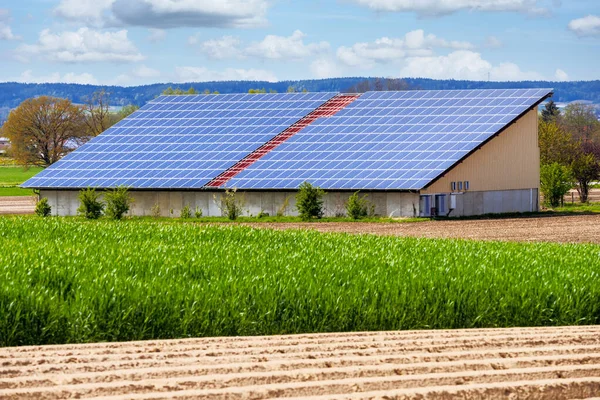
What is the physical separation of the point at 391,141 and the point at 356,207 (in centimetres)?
787

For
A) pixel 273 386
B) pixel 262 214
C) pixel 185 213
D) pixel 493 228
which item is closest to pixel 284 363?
pixel 273 386

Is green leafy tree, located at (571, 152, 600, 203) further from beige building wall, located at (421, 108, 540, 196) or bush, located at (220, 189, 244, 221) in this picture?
bush, located at (220, 189, 244, 221)

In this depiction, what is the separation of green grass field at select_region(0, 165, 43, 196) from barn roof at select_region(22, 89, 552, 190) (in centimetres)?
3387

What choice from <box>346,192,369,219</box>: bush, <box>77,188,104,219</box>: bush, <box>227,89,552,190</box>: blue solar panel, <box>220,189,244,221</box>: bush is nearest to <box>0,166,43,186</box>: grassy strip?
<box>77,188,104,219</box>: bush

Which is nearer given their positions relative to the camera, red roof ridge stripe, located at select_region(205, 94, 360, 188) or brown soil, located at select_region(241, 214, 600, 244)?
brown soil, located at select_region(241, 214, 600, 244)

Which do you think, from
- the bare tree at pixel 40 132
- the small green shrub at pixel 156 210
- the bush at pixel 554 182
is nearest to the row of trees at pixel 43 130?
the bare tree at pixel 40 132

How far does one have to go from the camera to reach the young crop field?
47.6 ft

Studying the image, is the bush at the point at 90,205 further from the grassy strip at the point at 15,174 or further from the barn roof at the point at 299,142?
the grassy strip at the point at 15,174

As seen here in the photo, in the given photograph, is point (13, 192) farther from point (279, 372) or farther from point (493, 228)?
point (279, 372)

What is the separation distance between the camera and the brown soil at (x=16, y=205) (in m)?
70.2

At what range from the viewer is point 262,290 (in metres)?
16.0

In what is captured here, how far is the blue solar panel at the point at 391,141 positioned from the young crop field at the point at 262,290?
3517 centimetres

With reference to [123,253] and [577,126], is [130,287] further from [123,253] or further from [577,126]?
[577,126]

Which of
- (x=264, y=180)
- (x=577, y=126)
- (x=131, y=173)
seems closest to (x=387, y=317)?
(x=264, y=180)
